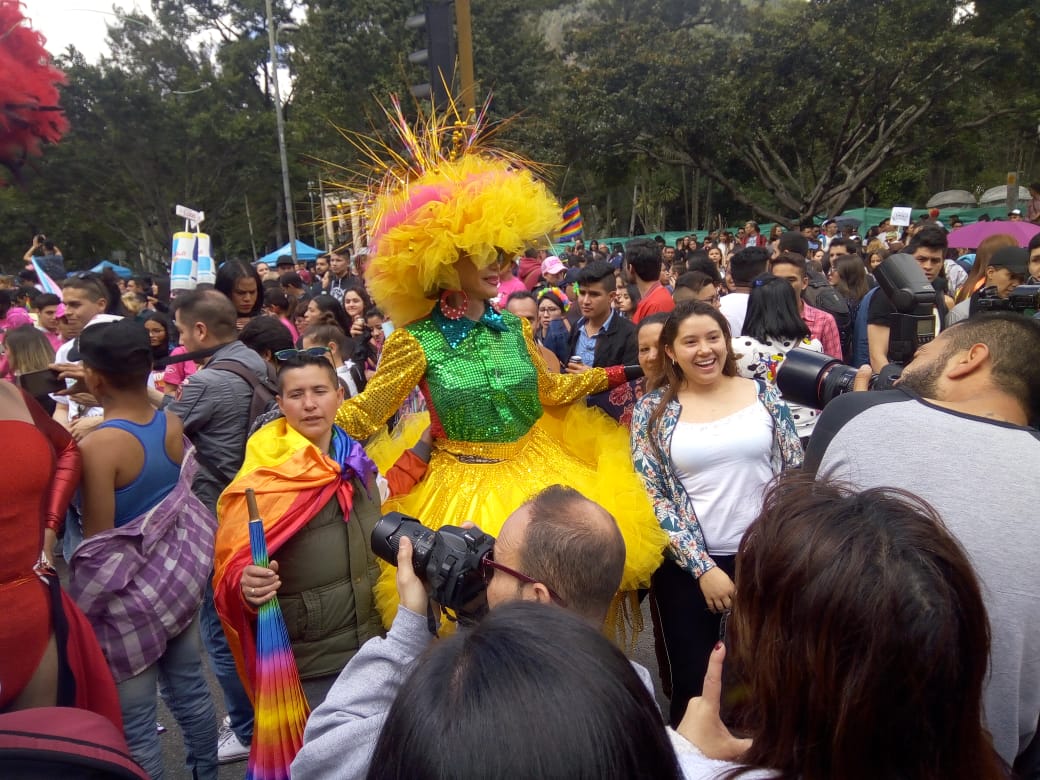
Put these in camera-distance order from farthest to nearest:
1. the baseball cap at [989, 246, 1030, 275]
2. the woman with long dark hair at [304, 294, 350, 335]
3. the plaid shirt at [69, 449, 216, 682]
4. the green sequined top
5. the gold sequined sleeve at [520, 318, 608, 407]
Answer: the woman with long dark hair at [304, 294, 350, 335]
the baseball cap at [989, 246, 1030, 275]
the gold sequined sleeve at [520, 318, 608, 407]
the green sequined top
the plaid shirt at [69, 449, 216, 682]

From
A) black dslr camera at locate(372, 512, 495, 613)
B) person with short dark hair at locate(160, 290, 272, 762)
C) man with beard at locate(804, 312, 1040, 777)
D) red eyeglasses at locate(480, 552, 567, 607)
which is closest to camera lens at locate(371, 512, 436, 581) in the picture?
black dslr camera at locate(372, 512, 495, 613)

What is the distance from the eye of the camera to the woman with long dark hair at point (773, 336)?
346cm

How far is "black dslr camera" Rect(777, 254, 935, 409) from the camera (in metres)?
2.20

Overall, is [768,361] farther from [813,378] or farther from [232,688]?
[232,688]

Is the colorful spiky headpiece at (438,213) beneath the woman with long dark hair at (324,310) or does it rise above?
above

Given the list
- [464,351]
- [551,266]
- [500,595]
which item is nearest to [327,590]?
[464,351]

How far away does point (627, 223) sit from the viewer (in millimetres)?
43844

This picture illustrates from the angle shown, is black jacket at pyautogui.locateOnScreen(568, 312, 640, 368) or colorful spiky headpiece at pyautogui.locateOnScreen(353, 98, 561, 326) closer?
colorful spiky headpiece at pyautogui.locateOnScreen(353, 98, 561, 326)

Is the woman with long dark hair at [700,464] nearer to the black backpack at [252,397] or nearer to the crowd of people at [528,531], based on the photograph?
the crowd of people at [528,531]

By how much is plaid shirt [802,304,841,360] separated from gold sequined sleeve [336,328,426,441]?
104 inches

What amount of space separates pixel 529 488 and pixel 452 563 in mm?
1166

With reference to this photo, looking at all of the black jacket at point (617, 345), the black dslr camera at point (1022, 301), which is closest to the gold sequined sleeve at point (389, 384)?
the black dslr camera at point (1022, 301)

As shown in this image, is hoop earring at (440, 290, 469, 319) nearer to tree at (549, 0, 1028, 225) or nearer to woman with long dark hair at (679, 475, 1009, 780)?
woman with long dark hair at (679, 475, 1009, 780)

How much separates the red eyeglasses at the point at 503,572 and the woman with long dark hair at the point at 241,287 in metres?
3.69
